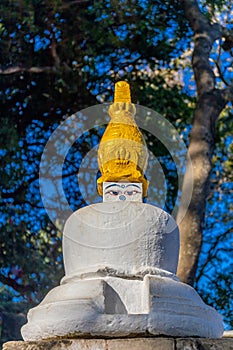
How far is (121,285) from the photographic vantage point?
3695 mm

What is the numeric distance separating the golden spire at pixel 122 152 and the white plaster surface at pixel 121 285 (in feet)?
1.53

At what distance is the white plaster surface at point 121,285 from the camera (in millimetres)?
3490

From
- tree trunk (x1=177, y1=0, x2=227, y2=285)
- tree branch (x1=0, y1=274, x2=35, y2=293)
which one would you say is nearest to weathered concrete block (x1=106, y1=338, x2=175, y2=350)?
tree trunk (x1=177, y1=0, x2=227, y2=285)

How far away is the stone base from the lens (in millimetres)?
3324

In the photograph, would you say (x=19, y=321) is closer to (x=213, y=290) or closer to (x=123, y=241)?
(x=213, y=290)

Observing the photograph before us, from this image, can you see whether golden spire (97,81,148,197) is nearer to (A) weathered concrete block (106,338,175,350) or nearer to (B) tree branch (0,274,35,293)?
(A) weathered concrete block (106,338,175,350)

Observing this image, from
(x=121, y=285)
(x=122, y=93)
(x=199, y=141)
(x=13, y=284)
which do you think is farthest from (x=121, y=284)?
(x=13, y=284)

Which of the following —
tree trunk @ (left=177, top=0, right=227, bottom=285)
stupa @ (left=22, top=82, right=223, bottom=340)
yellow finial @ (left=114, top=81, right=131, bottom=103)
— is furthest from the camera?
tree trunk @ (left=177, top=0, right=227, bottom=285)

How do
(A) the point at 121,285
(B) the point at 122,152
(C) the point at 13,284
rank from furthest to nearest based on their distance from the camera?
(C) the point at 13,284 → (B) the point at 122,152 → (A) the point at 121,285

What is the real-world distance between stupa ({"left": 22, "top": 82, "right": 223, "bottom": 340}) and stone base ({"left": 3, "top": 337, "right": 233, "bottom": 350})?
8 cm

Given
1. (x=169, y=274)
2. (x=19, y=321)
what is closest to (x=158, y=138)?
(x=19, y=321)

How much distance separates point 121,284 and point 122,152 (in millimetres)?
1110

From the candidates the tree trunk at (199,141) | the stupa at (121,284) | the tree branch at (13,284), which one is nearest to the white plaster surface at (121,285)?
the stupa at (121,284)

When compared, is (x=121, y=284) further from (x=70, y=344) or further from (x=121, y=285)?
(x=70, y=344)
